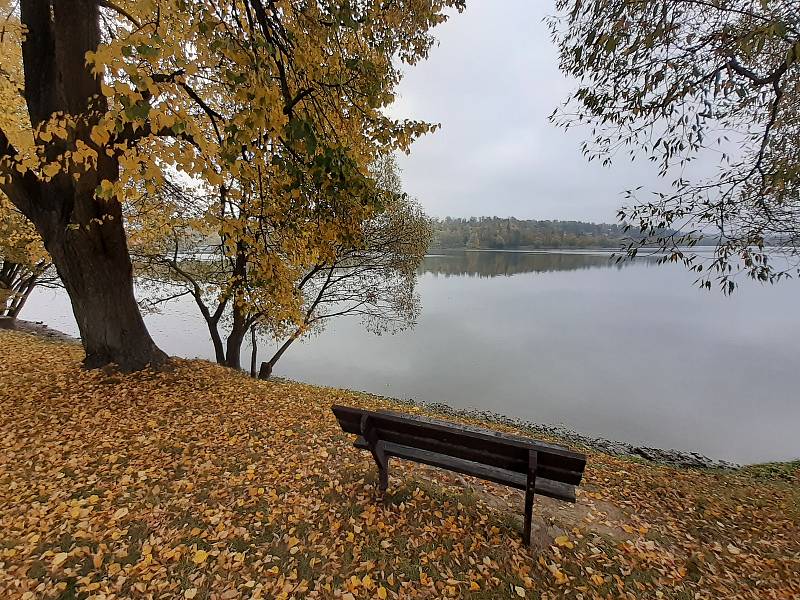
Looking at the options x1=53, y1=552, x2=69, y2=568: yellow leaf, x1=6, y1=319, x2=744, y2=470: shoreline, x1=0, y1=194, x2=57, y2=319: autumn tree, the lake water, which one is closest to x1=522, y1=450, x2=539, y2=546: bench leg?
x1=53, y1=552, x2=69, y2=568: yellow leaf

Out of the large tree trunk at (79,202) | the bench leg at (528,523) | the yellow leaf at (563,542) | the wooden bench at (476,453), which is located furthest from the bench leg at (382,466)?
the large tree trunk at (79,202)

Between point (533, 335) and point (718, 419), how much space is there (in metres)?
9.62

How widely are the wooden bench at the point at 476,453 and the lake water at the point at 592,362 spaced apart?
994 cm

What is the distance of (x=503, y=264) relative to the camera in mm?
56594

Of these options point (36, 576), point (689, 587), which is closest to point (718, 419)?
point (689, 587)

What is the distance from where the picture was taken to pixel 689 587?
264 centimetres

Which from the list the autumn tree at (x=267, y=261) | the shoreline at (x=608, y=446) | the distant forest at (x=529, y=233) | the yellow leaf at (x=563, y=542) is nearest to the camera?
the yellow leaf at (x=563, y=542)

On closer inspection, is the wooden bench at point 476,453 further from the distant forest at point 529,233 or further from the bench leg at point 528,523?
the distant forest at point 529,233

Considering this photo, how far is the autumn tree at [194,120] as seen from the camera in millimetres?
3221

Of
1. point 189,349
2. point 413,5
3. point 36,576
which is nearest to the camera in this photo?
point 36,576

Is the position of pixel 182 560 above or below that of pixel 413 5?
below

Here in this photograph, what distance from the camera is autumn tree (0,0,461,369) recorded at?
3.22 metres

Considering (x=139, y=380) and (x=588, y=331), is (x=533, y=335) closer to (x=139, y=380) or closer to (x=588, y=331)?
(x=588, y=331)

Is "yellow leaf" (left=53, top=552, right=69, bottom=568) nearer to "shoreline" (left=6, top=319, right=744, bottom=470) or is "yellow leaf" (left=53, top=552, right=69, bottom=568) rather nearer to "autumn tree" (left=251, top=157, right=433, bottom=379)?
"autumn tree" (left=251, top=157, right=433, bottom=379)
